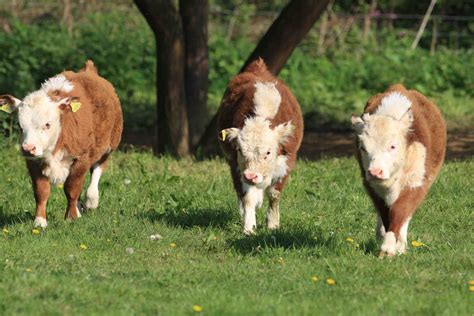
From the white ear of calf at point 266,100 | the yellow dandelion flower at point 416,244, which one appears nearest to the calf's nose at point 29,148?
the white ear of calf at point 266,100

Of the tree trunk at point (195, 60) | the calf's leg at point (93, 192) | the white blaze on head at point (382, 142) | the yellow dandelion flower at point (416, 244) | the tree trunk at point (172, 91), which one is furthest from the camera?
the tree trunk at point (195, 60)

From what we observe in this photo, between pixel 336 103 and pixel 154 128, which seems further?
pixel 336 103

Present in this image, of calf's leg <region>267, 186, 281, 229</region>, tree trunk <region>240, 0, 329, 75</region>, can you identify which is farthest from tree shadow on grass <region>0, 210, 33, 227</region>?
tree trunk <region>240, 0, 329, 75</region>

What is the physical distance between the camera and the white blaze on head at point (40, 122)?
9.13m

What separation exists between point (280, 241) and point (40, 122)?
7.87ft

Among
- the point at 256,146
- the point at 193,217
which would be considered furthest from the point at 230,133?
the point at 193,217

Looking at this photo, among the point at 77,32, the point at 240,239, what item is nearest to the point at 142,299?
the point at 240,239

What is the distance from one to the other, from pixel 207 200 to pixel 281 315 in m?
4.34

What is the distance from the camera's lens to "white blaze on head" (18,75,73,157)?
9133 mm

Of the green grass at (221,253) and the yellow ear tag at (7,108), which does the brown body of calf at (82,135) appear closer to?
the green grass at (221,253)

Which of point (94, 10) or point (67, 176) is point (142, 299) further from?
point (94, 10)

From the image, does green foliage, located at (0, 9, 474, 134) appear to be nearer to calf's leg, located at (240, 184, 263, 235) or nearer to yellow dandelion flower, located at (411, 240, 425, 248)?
calf's leg, located at (240, 184, 263, 235)

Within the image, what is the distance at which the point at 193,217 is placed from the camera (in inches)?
388

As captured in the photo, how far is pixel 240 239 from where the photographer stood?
8.84m
